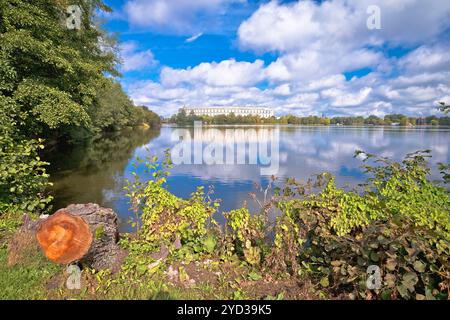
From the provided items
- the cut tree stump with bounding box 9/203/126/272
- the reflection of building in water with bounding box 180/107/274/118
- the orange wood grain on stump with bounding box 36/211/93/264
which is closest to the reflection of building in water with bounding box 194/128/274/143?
the cut tree stump with bounding box 9/203/126/272

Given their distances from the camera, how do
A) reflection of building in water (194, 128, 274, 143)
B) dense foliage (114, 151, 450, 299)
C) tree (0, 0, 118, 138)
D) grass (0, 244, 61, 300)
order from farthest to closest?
1. reflection of building in water (194, 128, 274, 143)
2. tree (0, 0, 118, 138)
3. grass (0, 244, 61, 300)
4. dense foliage (114, 151, 450, 299)

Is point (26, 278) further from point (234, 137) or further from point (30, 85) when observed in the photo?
point (234, 137)

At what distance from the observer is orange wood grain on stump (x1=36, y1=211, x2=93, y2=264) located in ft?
12.1

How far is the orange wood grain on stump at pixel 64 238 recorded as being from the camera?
3.68 meters

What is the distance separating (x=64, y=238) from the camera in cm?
368

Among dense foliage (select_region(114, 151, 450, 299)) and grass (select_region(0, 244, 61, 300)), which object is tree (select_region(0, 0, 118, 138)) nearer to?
grass (select_region(0, 244, 61, 300))

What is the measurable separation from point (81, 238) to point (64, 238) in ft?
0.71

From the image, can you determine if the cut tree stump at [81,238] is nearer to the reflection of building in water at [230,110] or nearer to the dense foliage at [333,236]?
the dense foliage at [333,236]

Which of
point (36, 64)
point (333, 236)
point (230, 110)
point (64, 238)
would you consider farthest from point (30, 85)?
point (230, 110)

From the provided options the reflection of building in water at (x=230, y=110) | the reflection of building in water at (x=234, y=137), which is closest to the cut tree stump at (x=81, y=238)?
the reflection of building in water at (x=234, y=137)

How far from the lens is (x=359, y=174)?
1572cm
